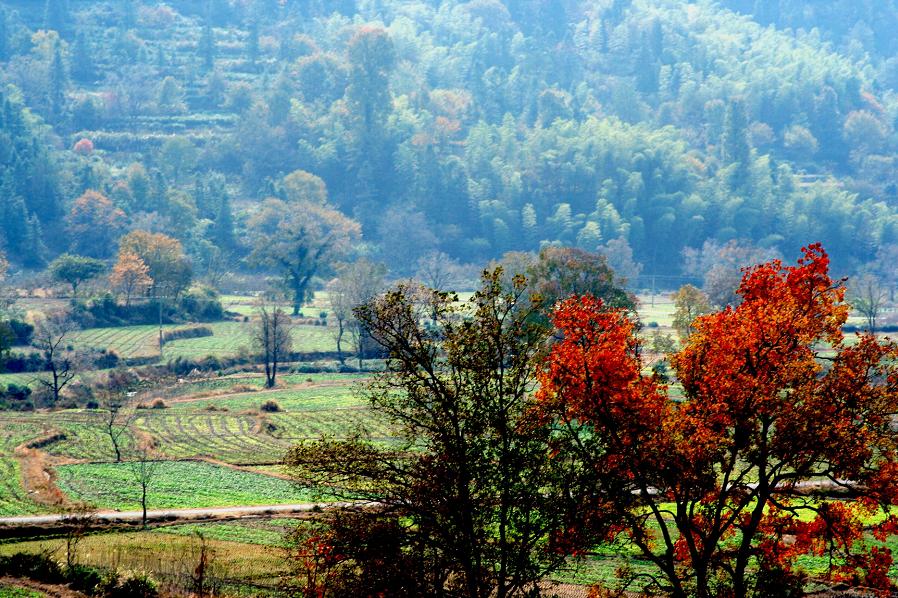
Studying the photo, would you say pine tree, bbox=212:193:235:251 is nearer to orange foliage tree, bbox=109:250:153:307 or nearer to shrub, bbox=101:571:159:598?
orange foliage tree, bbox=109:250:153:307

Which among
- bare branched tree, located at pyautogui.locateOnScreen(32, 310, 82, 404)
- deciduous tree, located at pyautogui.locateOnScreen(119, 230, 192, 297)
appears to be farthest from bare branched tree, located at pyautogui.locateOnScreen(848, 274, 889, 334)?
deciduous tree, located at pyautogui.locateOnScreen(119, 230, 192, 297)

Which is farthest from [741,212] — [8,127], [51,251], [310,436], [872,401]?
[872,401]

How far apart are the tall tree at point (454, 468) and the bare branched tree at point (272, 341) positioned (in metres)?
67.6

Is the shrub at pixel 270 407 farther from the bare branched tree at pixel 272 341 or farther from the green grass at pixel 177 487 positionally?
the green grass at pixel 177 487

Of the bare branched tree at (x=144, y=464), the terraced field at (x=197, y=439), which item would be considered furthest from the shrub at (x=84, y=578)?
the bare branched tree at (x=144, y=464)

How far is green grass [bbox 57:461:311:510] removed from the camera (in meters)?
50.3

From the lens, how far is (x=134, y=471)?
54.9 meters

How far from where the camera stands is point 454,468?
945 inches

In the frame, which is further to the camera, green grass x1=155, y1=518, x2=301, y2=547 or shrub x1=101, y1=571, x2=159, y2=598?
green grass x1=155, y1=518, x2=301, y2=547

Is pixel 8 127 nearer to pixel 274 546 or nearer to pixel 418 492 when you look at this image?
pixel 274 546

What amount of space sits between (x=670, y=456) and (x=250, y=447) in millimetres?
42946

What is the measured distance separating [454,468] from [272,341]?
75777 millimetres

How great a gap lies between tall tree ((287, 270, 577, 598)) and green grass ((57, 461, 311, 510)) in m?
25.4

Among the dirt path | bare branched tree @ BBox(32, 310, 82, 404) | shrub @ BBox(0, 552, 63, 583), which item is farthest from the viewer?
bare branched tree @ BBox(32, 310, 82, 404)
